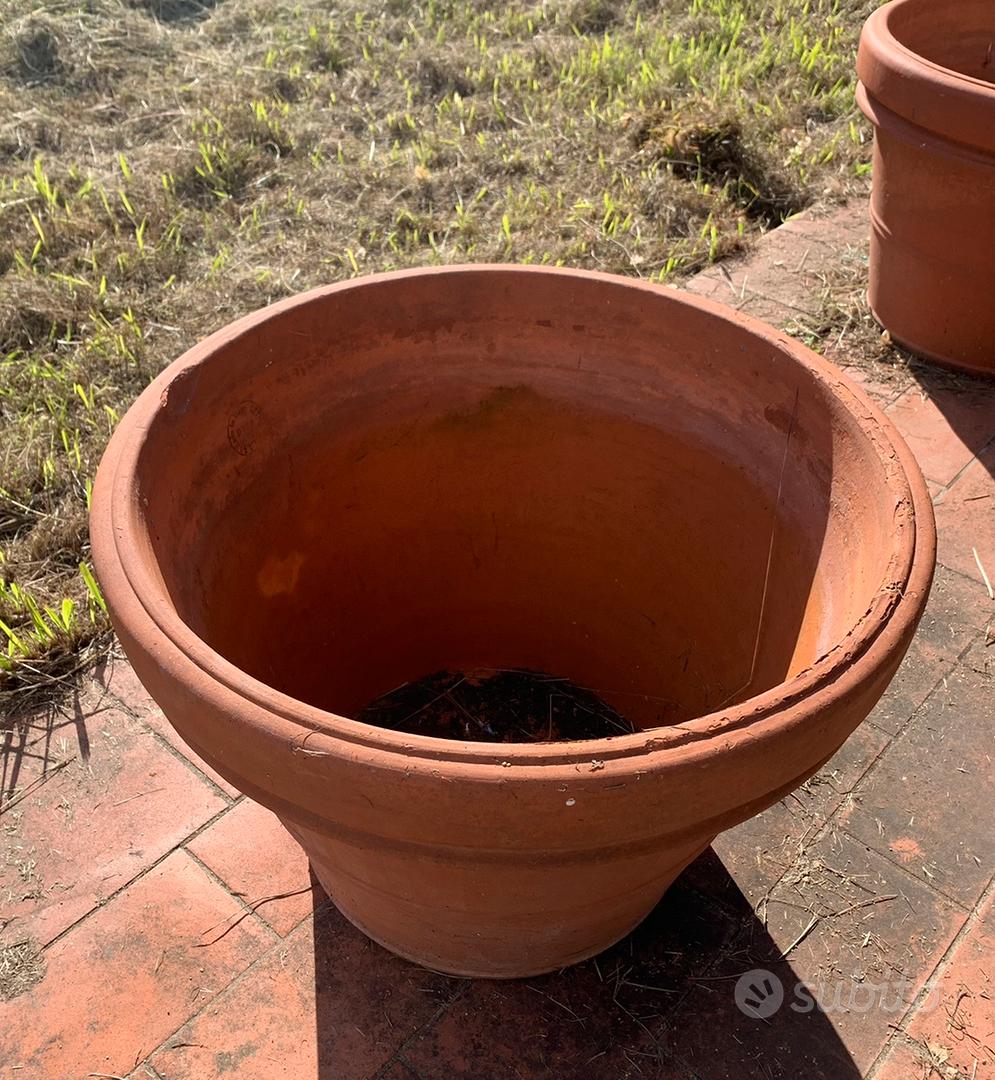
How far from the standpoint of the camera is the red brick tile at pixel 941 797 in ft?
6.44

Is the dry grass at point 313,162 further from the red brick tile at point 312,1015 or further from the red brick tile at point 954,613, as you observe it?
the red brick tile at point 954,613

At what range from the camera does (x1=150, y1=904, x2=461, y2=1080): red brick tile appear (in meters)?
1.69

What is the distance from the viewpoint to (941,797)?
6.80 ft

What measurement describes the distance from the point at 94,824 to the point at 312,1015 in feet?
2.05

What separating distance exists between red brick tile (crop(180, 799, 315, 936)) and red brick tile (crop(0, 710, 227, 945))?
5cm

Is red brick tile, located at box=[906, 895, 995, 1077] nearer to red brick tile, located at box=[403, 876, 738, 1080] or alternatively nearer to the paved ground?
the paved ground

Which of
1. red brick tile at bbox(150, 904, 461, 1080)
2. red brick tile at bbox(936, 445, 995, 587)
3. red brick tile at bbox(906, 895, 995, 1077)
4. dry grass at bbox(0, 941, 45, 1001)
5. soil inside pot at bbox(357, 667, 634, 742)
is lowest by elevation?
red brick tile at bbox(906, 895, 995, 1077)

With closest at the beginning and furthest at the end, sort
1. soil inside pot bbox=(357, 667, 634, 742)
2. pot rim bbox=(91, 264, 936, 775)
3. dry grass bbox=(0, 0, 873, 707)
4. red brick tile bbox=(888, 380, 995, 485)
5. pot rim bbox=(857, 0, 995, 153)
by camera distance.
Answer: pot rim bbox=(91, 264, 936, 775) < soil inside pot bbox=(357, 667, 634, 742) < pot rim bbox=(857, 0, 995, 153) < red brick tile bbox=(888, 380, 995, 485) < dry grass bbox=(0, 0, 873, 707)

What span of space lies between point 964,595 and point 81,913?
6.74ft

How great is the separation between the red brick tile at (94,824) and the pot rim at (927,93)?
253 centimetres

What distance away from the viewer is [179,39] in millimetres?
5301

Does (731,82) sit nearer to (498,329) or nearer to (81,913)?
(498,329)

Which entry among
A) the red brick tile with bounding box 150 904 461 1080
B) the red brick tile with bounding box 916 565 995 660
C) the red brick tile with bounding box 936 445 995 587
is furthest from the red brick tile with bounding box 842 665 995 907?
the red brick tile with bounding box 150 904 461 1080

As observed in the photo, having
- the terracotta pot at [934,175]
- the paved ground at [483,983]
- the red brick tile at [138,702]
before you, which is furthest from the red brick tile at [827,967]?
the terracotta pot at [934,175]
